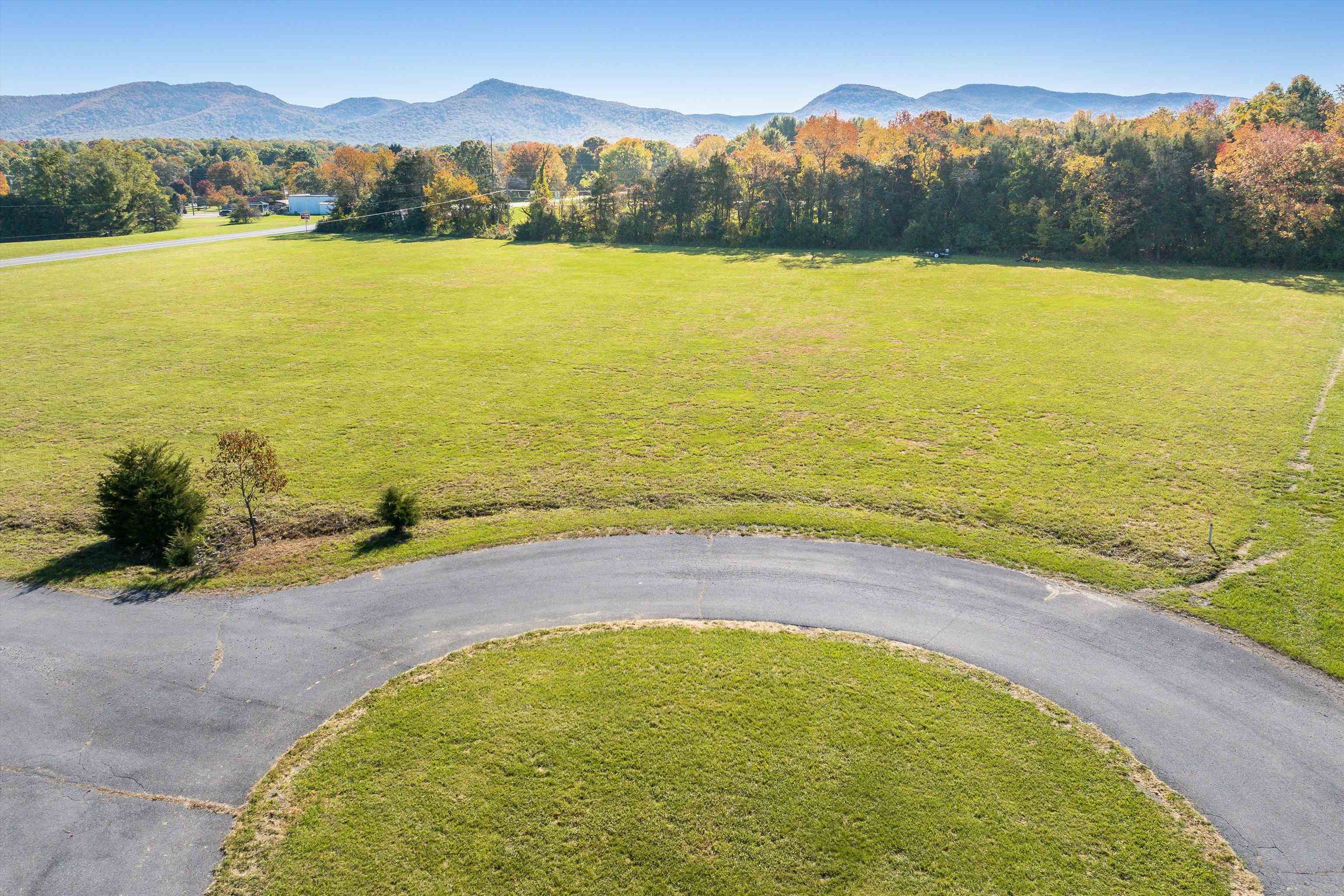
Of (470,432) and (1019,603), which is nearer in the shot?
(1019,603)

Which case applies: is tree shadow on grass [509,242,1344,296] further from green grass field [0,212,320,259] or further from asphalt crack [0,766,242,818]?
asphalt crack [0,766,242,818]

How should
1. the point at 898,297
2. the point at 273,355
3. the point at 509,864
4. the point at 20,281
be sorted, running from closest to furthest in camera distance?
the point at 509,864 < the point at 273,355 < the point at 898,297 < the point at 20,281

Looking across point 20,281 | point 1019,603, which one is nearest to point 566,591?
point 1019,603

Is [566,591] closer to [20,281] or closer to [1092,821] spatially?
[1092,821]

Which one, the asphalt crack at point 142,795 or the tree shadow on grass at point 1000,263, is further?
the tree shadow on grass at point 1000,263

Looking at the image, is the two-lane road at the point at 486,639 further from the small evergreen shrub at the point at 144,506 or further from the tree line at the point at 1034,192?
the tree line at the point at 1034,192

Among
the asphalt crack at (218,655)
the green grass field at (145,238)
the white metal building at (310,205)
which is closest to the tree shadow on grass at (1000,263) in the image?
the green grass field at (145,238)
